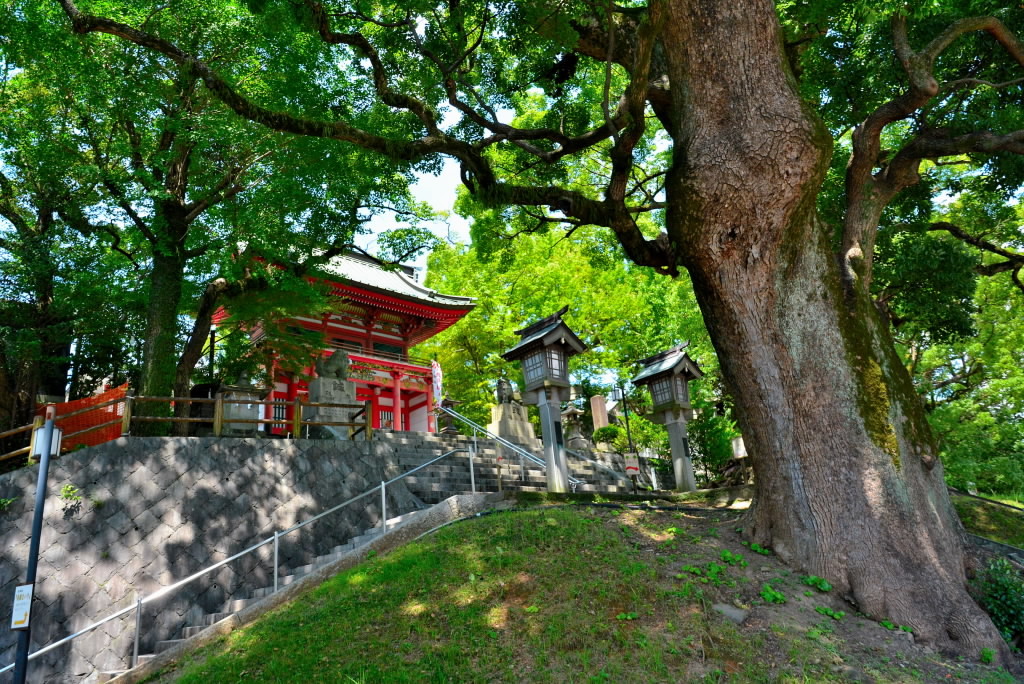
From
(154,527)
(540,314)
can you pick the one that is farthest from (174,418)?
(540,314)

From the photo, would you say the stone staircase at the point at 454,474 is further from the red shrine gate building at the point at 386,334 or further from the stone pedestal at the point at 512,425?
the red shrine gate building at the point at 386,334

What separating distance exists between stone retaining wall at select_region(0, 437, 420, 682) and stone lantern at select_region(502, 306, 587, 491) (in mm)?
2767

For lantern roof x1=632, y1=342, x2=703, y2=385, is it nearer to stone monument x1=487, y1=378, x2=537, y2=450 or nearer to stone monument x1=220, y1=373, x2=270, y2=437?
stone monument x1=487, y1=378, x2=537, y2=450

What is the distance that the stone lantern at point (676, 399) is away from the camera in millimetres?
12836

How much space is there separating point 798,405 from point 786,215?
196cm

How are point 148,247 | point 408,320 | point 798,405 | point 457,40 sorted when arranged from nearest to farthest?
point 798,405
point 457,40
point 148,247
point 408,320

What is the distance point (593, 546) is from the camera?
681cm

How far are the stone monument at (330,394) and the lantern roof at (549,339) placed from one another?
4.59 metres

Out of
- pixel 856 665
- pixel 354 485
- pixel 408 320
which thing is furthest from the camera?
pixel 408 320

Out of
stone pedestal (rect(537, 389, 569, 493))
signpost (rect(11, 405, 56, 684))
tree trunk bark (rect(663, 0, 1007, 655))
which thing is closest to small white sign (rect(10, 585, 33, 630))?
signpost (rect(11, 405, 56, 684))

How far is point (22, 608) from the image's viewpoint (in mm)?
6066

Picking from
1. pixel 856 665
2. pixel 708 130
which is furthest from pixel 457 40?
pixel 856 665

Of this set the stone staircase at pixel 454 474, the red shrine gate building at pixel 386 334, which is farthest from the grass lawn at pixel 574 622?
the red shrine gate building at pixel 386 334

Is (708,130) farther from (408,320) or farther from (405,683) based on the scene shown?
(408,320)
